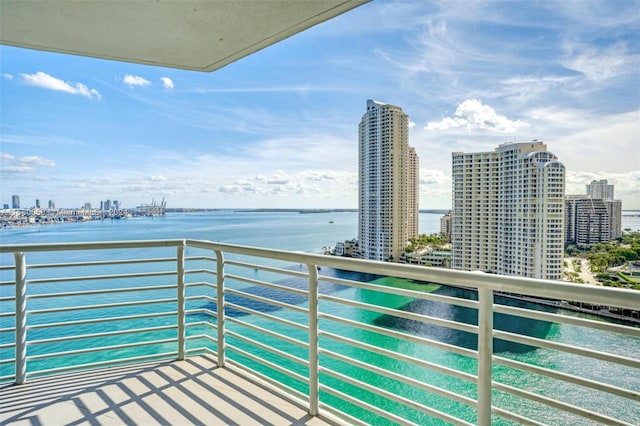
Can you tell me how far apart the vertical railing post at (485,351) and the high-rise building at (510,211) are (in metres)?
23.8

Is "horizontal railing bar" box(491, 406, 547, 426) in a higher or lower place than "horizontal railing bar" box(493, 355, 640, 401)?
lower

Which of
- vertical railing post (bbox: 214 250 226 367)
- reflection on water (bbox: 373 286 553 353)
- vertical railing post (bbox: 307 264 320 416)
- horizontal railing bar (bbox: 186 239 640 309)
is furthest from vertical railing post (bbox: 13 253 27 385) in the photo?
reflection on water (bbox: 373 286 553 353)

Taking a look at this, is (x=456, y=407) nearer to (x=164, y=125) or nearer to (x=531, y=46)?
(x=531, y=46)

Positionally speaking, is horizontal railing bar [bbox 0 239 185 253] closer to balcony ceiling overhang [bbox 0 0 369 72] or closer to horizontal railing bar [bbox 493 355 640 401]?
balcony ceiling overhang [bbox 0 0 369 72]

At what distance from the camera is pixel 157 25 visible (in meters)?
1.97

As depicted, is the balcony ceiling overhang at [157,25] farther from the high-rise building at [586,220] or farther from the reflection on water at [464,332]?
the high-rise building at [586,220]

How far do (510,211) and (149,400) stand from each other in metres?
27.2

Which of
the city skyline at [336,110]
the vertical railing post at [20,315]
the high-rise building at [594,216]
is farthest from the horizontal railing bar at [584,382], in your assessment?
the high-rise building at [594,216]

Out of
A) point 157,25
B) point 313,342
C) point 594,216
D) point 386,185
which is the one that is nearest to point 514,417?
point 313,342

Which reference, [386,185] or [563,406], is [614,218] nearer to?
[386,185]

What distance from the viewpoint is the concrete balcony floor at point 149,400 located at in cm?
196

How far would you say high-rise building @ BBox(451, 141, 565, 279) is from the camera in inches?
908

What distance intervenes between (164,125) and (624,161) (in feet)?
165

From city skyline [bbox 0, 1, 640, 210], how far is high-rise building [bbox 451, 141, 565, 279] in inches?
78.1
